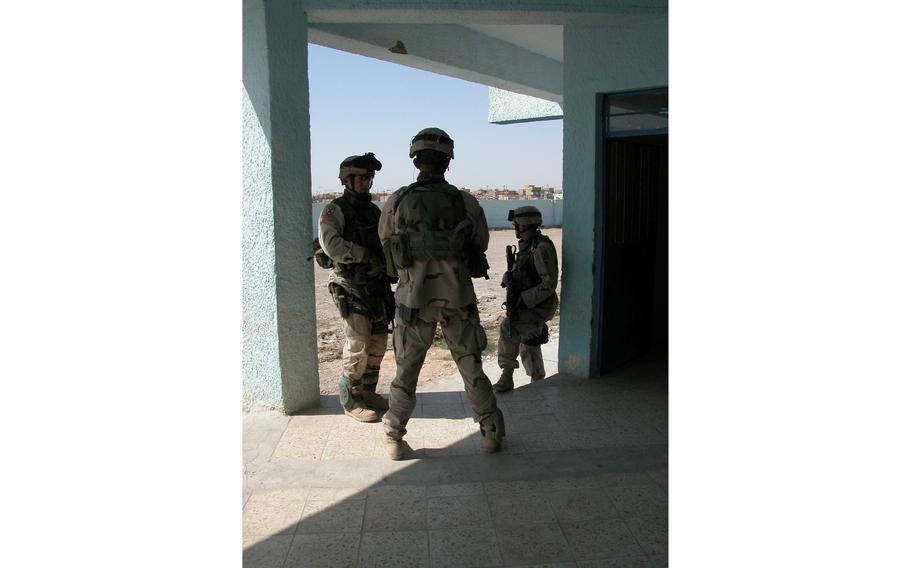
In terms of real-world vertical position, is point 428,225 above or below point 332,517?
above

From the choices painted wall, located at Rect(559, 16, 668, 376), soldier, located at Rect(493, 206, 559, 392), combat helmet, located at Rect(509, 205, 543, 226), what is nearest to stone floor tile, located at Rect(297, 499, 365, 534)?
soldier, located at Rect(493, 206, 559, 392)

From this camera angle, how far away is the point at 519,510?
3.49 meters

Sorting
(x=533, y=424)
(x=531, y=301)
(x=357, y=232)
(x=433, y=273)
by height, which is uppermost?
(x=357, y=232)

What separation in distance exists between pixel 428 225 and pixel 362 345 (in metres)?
1.32

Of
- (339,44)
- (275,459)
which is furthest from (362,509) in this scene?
(339,44)

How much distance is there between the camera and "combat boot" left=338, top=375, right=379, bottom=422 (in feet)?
16.3

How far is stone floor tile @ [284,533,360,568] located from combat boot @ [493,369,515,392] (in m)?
2.58

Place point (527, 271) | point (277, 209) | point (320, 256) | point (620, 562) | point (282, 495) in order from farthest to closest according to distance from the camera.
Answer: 1. point (527, 271)
2. point (320, 256)
3. point (277, 209)
4. point (282, 495)
5. point (620, 562)

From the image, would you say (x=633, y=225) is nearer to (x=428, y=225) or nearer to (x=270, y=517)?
(x=428, y=225)

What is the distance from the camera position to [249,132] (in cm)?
485

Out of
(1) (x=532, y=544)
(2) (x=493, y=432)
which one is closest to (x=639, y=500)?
(1) (x=532, y=544)

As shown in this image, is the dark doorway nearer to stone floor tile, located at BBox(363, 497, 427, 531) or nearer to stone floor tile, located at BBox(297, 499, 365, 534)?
stone floor tile, located at BBox(363, 497, 427, 531)

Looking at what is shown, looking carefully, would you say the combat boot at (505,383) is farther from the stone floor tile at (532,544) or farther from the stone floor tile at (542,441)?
the stone floor tile at (532,544)

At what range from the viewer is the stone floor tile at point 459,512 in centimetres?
336
